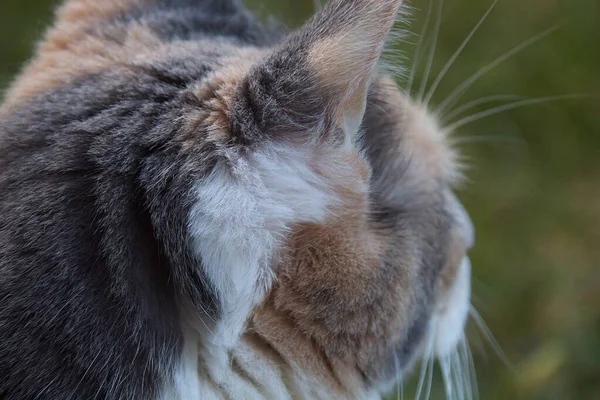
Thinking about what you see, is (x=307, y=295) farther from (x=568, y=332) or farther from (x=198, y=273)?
(x=568, y=332)

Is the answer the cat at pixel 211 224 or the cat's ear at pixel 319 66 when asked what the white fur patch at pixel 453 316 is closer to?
the cat at pixel 211 224

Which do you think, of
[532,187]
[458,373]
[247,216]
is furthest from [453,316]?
[532,187]

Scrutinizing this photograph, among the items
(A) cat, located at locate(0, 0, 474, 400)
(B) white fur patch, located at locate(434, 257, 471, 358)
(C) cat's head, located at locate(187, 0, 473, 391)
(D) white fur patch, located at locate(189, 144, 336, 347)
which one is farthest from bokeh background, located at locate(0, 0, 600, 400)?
(D) white fur patch, located at locate(189, 144, 336, 347)

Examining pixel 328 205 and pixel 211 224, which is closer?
pixel 211 224

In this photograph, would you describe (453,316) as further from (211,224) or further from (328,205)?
(211,224)

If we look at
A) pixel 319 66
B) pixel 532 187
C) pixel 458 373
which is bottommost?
pixel 458 373

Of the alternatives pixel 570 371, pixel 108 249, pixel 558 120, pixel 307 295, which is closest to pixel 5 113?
pixel 108 249

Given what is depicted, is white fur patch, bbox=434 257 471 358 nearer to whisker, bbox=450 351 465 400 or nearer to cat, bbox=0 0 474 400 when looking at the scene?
whisker, bbox=450 351 465 400
